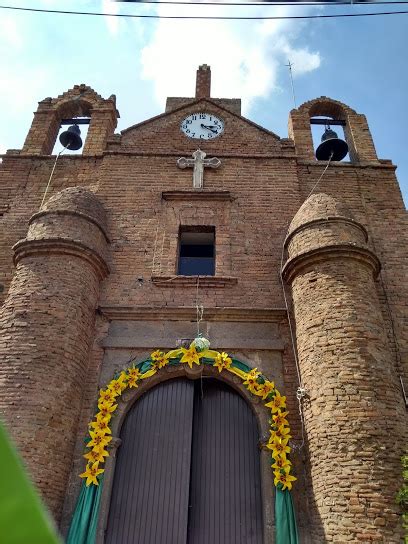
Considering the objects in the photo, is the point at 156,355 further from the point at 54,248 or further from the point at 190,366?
the point at 54,248

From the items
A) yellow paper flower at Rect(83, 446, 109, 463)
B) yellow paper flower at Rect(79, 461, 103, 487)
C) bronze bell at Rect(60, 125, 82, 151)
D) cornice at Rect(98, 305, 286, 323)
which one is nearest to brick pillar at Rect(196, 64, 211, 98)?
bronze bell at Rect(60, 125, 82, 151)

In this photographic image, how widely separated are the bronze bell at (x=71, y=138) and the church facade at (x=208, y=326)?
0.93m

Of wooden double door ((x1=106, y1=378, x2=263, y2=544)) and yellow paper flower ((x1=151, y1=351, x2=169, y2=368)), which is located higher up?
yellow paper flower ((x1=151, y1=351, x2=169, y2=368))

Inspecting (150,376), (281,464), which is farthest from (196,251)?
(281,464)

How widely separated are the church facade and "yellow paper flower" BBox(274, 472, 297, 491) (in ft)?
0.70

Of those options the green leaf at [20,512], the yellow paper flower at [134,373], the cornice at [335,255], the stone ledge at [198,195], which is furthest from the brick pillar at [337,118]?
the green leaf at [20,512]

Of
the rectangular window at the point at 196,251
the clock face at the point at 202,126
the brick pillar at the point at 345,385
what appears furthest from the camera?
the clock face at the point at 202,126

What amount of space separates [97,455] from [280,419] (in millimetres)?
2753

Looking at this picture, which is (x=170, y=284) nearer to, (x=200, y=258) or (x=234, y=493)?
(x=200, y=258)

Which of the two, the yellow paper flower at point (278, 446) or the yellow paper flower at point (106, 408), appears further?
the yellow paper flower at point (106, 408)

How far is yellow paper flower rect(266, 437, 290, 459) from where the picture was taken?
6.20m

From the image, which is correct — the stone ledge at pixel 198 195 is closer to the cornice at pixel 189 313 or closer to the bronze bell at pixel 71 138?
the cornice at pixel 189 313

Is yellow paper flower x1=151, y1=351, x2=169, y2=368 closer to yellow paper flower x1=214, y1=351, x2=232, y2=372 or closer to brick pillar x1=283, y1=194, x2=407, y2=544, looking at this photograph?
yellow paper flower x1=214, y1=351, x2=232, y2=372

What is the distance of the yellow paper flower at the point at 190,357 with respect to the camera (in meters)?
6.99
